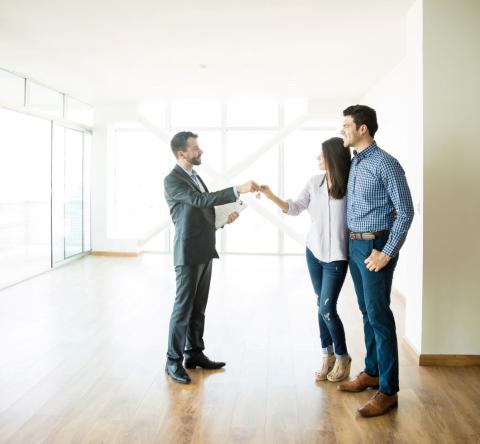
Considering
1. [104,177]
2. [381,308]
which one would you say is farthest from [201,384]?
[104,177]

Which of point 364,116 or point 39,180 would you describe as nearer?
point 364,116

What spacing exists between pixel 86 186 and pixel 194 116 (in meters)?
2.41

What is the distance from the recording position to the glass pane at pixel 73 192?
8.17 metres

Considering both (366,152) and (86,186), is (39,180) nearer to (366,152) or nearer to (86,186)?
(86,186)

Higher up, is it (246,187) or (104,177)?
(104,177)

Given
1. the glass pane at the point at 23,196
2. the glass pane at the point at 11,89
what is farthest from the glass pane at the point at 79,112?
the glass pane at the point at 11,89

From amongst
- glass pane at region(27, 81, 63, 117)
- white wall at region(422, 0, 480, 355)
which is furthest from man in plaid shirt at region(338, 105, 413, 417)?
glass pane at region(27, 81, 63, 117)

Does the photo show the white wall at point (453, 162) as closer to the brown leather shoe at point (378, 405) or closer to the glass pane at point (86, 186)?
the brown leather shoe at point (378, 405)

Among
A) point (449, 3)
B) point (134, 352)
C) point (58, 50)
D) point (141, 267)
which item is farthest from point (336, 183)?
point (141, 267)

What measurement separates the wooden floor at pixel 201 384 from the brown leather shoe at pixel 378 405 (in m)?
0.05

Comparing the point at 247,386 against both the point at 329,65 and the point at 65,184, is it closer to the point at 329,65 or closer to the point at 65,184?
the point at 329,65

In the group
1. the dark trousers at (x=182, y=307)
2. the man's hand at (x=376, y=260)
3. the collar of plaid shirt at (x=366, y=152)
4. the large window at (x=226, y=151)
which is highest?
the large window at (x=226, y=151)

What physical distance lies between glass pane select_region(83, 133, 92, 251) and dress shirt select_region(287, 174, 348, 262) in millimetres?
6656

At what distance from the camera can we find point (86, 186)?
8922 millimetres
